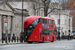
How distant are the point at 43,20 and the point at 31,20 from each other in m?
2.28

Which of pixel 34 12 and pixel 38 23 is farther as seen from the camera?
pixel 34 12

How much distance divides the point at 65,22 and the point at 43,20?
45606 millimetres

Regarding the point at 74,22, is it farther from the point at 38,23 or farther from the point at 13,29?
the point at 38,23

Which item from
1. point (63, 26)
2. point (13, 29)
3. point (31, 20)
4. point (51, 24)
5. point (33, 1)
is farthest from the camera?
point (63, 26)

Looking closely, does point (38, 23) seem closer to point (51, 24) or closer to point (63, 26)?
point (51, 24)

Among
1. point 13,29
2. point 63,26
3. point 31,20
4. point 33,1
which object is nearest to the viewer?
point 31,20

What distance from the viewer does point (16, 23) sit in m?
46.5

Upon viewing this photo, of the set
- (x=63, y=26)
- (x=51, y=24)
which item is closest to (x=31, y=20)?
(x=51, y=24)

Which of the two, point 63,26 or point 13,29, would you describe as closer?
point 13,29

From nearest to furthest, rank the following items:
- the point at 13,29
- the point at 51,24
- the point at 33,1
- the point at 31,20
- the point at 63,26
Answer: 1. the point at 31,20
2. the point at 51,24
3. the point at 13,29
4. the point at 33,1
5. the point at 63,26

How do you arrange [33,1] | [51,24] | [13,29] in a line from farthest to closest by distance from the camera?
[33,1] < [13,29] < [51,24]

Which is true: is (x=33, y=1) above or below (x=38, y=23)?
above

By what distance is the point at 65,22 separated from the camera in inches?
3103

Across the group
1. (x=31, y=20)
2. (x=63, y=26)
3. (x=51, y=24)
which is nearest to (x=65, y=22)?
(x=63, y=26)
